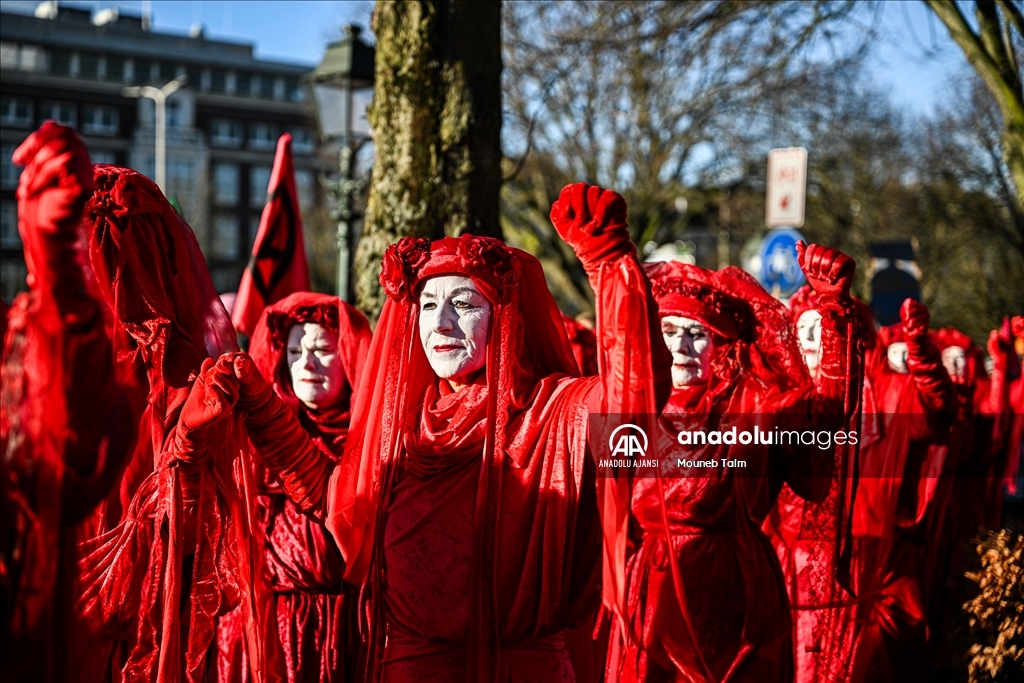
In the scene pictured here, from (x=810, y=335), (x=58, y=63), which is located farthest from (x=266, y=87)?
(x=810, y=335)

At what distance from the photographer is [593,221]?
3.34 m

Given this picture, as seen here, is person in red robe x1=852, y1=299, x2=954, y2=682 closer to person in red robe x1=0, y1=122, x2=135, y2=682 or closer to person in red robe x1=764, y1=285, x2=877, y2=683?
person in red robe x1=764, y1=285, x2=877, y2=683

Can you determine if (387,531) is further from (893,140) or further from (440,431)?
(893,140)

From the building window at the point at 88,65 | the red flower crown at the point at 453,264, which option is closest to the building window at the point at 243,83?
the building window at the point at 88,65

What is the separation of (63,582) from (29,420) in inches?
14.7

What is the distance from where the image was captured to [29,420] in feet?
8.67

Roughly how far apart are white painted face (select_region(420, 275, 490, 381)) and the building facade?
1276 inches

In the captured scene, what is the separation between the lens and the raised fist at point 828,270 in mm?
4812

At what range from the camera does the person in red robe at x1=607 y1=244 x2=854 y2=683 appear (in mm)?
4797

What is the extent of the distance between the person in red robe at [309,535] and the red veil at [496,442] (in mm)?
967

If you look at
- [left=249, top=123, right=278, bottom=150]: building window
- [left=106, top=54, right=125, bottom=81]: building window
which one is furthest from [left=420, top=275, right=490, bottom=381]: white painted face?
[left=249, top=123, right=278, bottom=150]: building window

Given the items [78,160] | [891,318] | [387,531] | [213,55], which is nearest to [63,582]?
[78,160]

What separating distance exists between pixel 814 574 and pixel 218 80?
2672 inches

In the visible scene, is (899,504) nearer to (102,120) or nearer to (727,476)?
(727,476)
